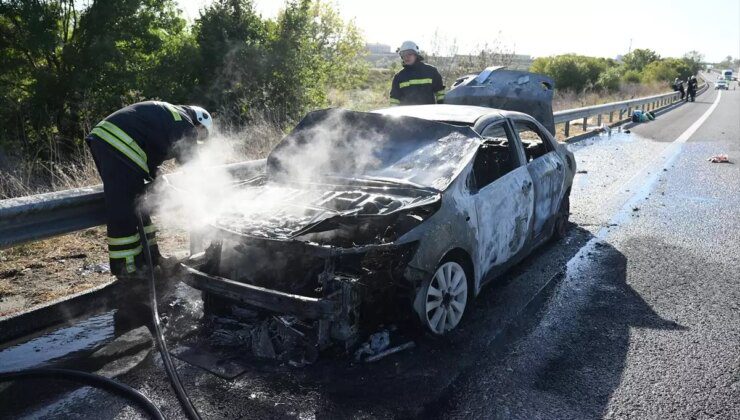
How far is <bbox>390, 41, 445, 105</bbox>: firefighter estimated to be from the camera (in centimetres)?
751

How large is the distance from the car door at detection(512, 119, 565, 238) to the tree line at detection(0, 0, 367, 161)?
7.19 meters

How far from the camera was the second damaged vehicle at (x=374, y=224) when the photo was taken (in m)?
3.17

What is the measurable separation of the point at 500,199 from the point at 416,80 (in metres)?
3.85

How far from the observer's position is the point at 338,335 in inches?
122

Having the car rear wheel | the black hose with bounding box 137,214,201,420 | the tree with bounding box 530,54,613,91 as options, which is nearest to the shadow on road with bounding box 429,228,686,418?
the car rear wheel

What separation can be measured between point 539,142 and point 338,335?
3.63m

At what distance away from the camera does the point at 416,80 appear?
24.8 feet

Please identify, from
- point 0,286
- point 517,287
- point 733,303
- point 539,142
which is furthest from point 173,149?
point 733,303

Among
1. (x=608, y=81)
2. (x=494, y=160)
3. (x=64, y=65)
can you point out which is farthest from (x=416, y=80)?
(x=608, y=81)

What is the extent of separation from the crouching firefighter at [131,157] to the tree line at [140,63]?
715 cm

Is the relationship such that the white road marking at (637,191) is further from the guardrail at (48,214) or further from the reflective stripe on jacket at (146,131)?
the guardrail at (48,214)

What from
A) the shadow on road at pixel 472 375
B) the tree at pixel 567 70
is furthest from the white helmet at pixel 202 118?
the tree at pixel 567 70

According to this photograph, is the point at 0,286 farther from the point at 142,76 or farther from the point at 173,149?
the point at 142,76

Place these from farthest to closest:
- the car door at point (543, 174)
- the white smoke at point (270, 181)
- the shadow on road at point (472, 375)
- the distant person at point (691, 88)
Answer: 1. the distant person at point (691, 88)
2. the car door at point (543, 174)
3. the white smoke at point (270, 181)
4. the shadow on road at point (472, 375)
